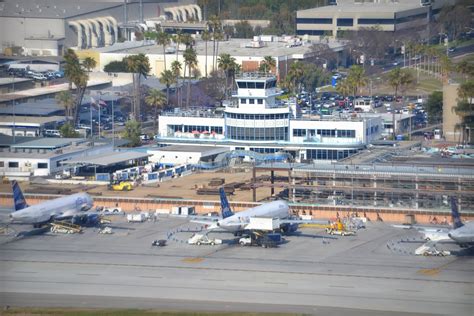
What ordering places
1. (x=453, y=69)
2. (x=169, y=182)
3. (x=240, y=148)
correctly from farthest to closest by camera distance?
(x=453, y=69) < (x=240, y=148) < (x=169, y=182)

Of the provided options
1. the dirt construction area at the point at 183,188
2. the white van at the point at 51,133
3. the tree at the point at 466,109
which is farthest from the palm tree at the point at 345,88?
the dirt construction area at the point at 183,188

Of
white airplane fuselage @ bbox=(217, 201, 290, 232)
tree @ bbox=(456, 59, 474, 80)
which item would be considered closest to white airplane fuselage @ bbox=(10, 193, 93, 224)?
white airplane fuselage @ bbox=(217, 201, 290, 232)

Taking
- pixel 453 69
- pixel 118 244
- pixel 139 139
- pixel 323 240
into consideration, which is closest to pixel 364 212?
pixel 323 240

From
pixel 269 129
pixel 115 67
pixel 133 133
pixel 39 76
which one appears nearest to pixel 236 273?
pixel 269 129

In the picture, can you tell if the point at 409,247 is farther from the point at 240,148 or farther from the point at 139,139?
the point at 139,139

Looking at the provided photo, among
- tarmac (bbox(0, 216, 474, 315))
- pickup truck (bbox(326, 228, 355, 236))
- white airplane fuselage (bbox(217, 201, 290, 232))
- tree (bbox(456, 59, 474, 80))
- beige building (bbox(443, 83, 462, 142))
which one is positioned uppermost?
tree (bbox(456, 59, 474, 80))

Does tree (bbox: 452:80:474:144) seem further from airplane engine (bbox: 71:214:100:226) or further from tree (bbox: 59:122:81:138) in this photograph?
airplane engine (bbox: 71:214:100:226)
